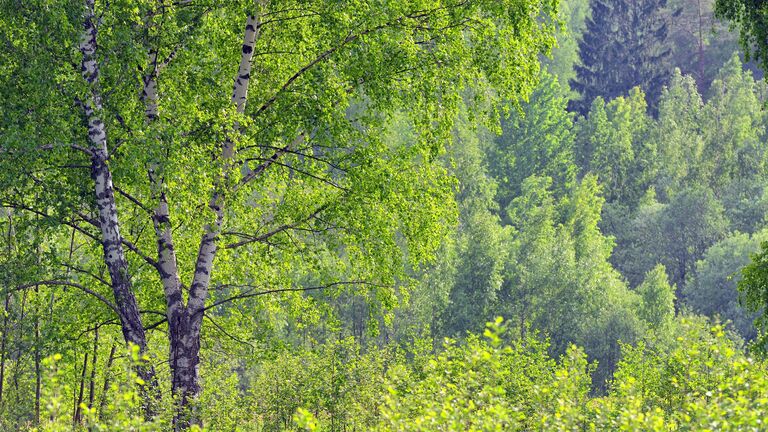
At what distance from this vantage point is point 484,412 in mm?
8844

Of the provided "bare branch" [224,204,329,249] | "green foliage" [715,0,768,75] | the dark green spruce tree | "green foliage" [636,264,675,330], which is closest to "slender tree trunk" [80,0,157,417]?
"bare branch" [224,204,329,249]

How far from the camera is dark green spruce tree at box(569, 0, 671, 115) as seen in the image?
344ft

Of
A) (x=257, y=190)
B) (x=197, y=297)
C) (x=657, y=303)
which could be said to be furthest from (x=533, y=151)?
(x=197, y=297)

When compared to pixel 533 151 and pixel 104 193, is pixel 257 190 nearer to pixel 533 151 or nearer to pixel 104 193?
pixel 104 193

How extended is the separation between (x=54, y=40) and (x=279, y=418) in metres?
12.6

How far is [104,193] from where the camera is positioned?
12914mm

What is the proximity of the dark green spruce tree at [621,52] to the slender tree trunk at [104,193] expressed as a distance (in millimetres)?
93703

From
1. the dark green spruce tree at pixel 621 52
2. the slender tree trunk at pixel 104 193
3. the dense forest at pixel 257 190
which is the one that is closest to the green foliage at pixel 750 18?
the dense forest at pixel 257 190

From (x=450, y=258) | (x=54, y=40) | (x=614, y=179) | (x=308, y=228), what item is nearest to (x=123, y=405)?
(x=54, y=40)

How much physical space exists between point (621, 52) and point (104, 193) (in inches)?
3907

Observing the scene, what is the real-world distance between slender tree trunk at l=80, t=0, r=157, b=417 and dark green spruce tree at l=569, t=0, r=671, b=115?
93.7 m

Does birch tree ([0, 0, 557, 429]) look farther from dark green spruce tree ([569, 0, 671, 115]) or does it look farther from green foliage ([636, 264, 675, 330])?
dark green spruce tree ([569, 0, 671, 115])

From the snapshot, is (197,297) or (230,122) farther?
(197,297)

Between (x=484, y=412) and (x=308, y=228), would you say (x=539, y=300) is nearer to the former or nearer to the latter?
(x=308, y=228)
